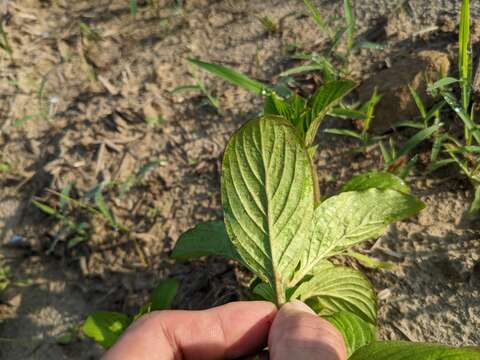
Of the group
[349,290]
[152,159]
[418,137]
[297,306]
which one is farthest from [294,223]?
[152,159]

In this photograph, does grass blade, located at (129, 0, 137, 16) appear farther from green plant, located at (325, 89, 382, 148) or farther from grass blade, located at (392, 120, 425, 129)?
grass blade, located at (392, 120, 425, 129)

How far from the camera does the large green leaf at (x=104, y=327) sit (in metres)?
1.55

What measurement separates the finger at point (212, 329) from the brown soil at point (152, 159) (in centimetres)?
39

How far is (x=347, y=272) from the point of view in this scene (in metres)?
1.42

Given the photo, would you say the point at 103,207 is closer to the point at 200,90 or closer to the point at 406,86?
the point at 200,90

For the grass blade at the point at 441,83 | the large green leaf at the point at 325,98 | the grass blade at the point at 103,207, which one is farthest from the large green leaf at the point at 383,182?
the grass blade at the point at 103,207

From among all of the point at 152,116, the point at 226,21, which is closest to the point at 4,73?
the point at 152,116

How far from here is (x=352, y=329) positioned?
1301mm

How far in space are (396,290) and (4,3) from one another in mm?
2739

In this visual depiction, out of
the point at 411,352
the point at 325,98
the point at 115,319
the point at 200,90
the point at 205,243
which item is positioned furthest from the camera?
the point at 200,90

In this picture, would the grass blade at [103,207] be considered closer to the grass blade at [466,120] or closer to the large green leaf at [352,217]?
the large green leaf at [352,217]

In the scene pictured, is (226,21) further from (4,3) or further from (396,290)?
(396,290)

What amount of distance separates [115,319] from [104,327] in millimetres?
43

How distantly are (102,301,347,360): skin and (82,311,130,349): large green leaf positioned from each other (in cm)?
33
